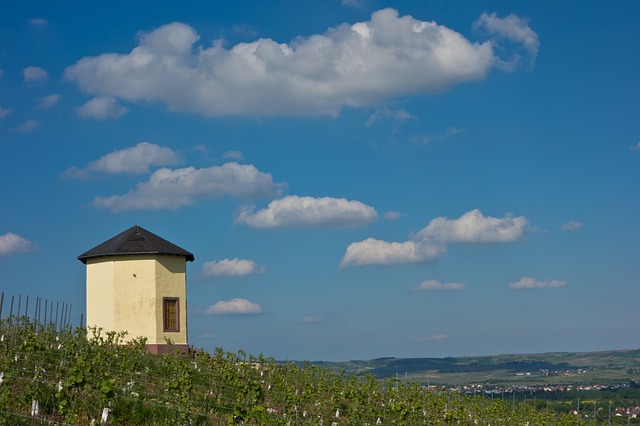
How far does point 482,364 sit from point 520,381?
3922cm

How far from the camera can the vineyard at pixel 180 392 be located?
1731 cm

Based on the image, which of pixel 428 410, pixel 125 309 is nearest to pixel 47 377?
pixel 125 309

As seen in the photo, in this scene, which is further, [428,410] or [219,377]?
[428,410]

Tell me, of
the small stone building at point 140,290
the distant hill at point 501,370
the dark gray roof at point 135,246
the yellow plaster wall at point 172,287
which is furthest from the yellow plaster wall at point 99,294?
the distant hill at point 501,370

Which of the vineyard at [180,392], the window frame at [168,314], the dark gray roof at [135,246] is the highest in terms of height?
the dark gray roof at [135,246]

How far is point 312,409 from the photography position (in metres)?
24.5

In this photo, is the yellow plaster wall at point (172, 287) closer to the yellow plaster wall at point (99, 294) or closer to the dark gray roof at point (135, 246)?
the dark gray roof at point (135, 246)

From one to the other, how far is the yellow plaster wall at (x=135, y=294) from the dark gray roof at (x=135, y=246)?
263mm

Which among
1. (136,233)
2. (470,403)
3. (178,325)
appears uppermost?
(136,233)

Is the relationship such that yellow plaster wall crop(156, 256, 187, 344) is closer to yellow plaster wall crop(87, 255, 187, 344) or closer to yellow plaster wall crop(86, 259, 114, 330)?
yellow plaster wall crop(87, 255, 187, 344)

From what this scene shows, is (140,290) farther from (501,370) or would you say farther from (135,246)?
(501,370)

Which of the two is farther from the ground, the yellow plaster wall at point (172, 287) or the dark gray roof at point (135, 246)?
the dark gray roof at point (135, 246)

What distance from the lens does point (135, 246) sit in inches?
1198

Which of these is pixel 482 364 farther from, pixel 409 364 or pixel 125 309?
pixel 125 309
